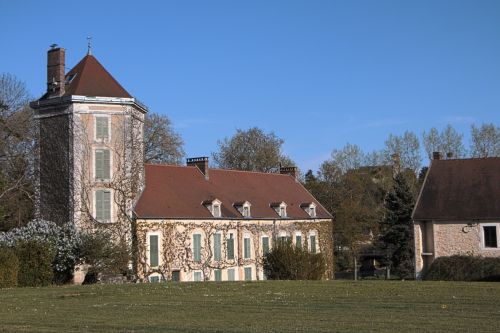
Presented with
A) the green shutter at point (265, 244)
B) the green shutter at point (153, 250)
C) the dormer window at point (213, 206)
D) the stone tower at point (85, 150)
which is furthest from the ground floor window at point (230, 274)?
the stone tower at point (85, 150)

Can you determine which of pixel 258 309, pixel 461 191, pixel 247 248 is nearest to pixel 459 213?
pixel 461 191

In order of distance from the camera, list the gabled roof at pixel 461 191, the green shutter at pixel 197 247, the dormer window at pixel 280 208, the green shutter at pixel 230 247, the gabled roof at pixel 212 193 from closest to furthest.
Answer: the gabled roof at pixel 212 193 → the green shutter at pixel 197 247 → the gabled roof at pixel 461 191 → the green shutter at pixel 230 247 → the dormer window at pixel 280 208

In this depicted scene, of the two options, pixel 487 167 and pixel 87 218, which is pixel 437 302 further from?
pixel 487 167

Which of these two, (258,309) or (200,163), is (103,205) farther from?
(258,309)

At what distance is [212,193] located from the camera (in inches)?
1594

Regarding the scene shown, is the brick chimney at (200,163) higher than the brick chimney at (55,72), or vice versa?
the brick chimney at (55,72)

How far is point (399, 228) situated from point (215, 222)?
12673mm

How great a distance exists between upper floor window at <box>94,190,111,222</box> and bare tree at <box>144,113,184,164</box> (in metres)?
17.6

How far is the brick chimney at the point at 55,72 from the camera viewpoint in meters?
34.2

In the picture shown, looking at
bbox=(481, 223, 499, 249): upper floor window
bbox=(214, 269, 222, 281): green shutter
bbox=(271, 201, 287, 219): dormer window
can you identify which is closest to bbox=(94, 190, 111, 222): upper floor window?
bbox=(214, 269, 222, 281): green shutter

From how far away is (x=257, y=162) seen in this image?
60406 mm

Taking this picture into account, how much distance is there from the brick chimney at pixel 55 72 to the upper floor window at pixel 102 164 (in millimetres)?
3594

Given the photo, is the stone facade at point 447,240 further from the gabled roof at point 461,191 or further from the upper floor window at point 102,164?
the upper floor window at point 102,164

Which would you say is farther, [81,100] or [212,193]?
[212,193]
